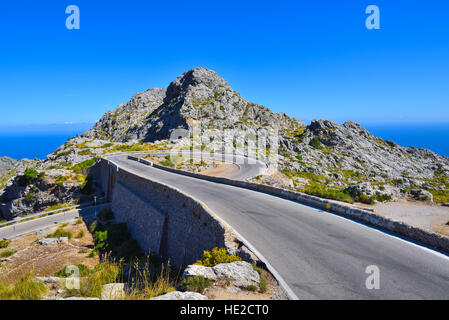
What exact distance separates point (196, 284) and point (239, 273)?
1209 millimetres

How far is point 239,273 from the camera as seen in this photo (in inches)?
235

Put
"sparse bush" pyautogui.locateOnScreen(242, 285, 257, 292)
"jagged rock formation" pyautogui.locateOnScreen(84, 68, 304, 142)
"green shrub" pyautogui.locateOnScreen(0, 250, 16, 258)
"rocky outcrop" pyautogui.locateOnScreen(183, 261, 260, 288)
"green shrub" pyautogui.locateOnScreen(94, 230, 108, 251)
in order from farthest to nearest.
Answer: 1. "jagged rock formation" pyautogui.locateOnScreen(84, 68, 304, 142)
2. "green shrub" pyautogui.locateOnScreen(0, 250, 16, 258)
3. "green shrub" pyautogui.locateOnScreen(94, 230, 108, 251)
4. "rocky outcrop" pyautogui.locateOnScreen(183, 261, 260, 288)
5. "sparse bush" pyautogui.locateOnScreen(242, 285, 257, 292)

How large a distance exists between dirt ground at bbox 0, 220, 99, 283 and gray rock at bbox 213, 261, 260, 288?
1344 cm

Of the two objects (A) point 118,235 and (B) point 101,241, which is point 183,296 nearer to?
(A) point 118,235

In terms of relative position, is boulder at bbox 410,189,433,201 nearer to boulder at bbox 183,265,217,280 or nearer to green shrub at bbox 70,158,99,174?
boulder at bbox 183,265,217,280

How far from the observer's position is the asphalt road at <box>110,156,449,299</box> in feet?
18.0

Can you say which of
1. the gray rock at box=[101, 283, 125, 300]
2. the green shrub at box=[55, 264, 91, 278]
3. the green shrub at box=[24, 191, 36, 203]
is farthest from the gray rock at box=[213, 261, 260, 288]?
the green shrub at box=[24, 191, 36, 203]

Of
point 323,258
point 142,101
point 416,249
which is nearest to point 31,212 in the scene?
point 323,258

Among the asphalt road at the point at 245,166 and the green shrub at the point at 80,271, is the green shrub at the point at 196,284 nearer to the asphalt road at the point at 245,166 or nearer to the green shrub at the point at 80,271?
the green shrub at the point at 80,271

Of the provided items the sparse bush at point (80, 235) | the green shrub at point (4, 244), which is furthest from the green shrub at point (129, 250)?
the green shrub at point (4, 244)

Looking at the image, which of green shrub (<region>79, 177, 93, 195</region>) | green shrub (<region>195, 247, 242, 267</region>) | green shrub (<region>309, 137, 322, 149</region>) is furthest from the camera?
green shrub (<region>309, 137, 322, 149</region>)
